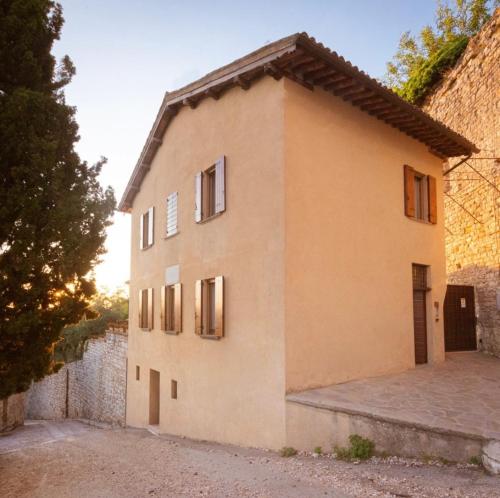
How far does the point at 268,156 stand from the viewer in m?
7.96

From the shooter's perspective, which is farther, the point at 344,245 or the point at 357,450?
the point at 344,245

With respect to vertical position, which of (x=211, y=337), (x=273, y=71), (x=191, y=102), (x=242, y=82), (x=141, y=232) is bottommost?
(x=211, y=337)

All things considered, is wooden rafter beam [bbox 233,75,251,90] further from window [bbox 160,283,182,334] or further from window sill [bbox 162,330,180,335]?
window sill [bbox 162,330,180,335]

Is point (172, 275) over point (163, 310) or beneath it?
over

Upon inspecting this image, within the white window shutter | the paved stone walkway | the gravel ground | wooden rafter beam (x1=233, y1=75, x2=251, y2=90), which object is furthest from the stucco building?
the white window shutter

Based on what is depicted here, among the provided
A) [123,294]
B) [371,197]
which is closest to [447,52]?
[371,197]

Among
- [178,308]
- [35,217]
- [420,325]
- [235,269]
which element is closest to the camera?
[35,217]

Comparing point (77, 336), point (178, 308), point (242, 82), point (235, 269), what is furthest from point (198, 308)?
point (77, 336)

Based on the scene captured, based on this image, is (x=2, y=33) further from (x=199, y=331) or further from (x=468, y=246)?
(x=468, y=246)

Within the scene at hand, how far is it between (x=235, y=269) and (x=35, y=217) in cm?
365

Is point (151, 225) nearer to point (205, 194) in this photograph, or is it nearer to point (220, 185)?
point (205, 194)

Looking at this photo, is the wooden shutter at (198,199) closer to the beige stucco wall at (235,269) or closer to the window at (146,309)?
the beige stucco wall at (235,269)

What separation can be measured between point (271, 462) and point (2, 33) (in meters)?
7.11

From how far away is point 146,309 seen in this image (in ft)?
47.6
